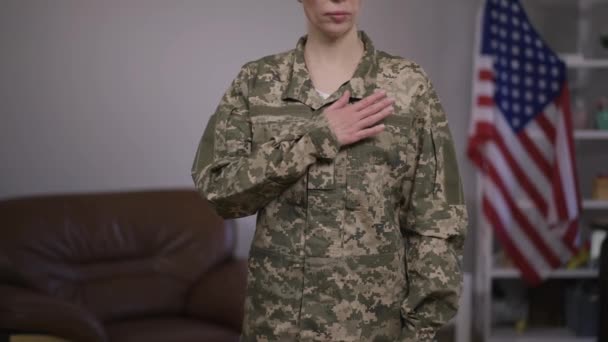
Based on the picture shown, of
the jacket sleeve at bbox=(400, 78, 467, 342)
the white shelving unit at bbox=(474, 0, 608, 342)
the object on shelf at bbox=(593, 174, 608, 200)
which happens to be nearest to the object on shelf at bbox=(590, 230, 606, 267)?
the white shelving unit at bbox=(474, 0, 608, 342)

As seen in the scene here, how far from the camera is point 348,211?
1.61 m

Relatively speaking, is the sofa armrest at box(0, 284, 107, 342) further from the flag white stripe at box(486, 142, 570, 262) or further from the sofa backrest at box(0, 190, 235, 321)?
the flag white stripe at box(486, 142, 570, 262)

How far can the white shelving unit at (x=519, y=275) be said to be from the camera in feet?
14.6

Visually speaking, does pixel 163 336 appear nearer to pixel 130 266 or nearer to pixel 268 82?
pixel 130 266

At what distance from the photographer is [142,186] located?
4.38 m

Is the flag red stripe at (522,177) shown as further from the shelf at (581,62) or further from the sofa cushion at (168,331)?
the sofa cushion at (168,331)

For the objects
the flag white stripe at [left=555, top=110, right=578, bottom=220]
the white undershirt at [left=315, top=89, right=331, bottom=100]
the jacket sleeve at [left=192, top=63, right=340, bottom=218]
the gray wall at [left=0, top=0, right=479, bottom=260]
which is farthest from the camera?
the flag white stripe at [left=555, top=110, right=578, bottom=220]

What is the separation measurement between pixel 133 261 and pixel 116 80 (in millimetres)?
948

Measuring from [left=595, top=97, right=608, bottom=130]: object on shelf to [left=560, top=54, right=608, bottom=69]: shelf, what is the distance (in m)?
0.22

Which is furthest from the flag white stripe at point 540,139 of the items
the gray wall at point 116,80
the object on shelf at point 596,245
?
the gray wall at point 116,80

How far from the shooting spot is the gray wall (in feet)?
13.7

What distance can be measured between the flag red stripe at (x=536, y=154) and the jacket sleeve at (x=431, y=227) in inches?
114

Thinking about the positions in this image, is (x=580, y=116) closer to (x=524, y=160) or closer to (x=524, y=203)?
(x=524, y=160)

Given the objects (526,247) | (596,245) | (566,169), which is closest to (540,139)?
(566,169)
